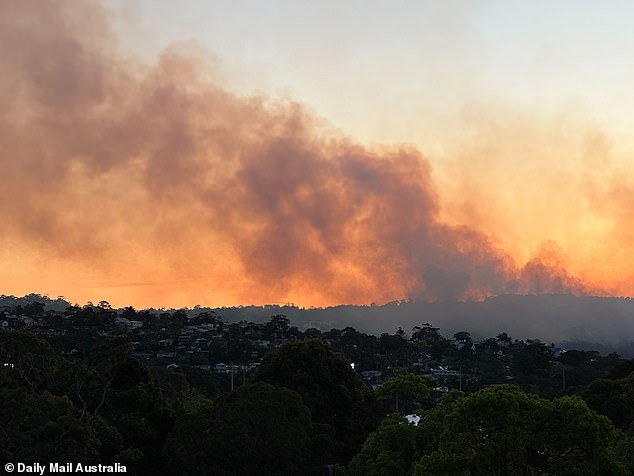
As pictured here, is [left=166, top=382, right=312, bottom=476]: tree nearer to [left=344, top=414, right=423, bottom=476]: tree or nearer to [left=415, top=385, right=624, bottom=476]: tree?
[left=344, top=414, right=423, bottom=476]: tree

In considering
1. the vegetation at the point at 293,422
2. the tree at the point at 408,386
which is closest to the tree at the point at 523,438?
the vegetation at the point at 293,422

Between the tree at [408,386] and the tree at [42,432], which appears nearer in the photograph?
the tree at [42,432]

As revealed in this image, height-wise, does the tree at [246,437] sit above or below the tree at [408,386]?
below

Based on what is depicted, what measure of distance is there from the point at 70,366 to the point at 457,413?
22.5 metres

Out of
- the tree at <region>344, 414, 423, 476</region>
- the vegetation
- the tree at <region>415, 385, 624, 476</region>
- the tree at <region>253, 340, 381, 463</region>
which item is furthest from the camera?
the tree at <region>253, 340, 381, 463</region>

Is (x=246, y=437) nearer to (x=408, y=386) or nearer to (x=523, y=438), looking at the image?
(x=408, y=386)

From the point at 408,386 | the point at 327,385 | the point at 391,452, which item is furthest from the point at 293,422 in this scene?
the point at 327,385

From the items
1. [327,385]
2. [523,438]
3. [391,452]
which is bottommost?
[391,452]

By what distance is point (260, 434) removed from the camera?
34.1 m

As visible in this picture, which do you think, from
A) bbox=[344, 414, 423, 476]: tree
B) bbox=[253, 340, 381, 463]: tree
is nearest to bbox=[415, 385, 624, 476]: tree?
bbox=[344, 414, 423, 476]: tree

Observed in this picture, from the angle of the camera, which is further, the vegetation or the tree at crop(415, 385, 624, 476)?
the vegetation

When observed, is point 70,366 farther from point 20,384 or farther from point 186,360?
point 186,360

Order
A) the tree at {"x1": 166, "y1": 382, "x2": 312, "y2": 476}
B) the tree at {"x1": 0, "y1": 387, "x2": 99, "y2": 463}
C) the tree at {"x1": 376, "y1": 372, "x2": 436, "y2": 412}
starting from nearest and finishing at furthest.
→ the tree at {"x1": 0, "y1": 387, "x2": 99, "y2": 463}, the tree at {"x1": 166, "y1": 382, "x2": 312, "y2": 476}, the tree at {"x1": 376, "y1": 372, "x2": 436, "y2": 412}

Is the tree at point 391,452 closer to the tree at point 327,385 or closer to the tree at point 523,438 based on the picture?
the tree at point 523,438
